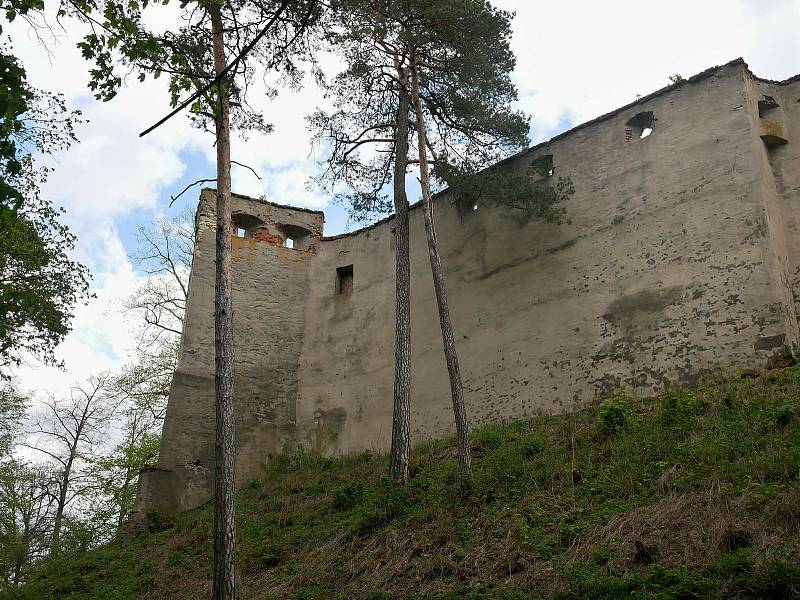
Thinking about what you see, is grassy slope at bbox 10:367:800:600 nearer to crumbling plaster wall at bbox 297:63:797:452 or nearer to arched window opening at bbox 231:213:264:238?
crumbling plaster wall at bbox 297:63:797:452

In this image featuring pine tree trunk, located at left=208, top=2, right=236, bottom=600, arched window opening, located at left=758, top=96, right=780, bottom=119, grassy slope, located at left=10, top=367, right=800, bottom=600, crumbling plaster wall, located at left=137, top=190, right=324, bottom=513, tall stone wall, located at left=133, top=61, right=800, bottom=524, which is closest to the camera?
grassy slope, located at left=10, top=367, right=800, bottom=600

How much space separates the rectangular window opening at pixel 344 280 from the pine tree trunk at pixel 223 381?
8372 millimetres

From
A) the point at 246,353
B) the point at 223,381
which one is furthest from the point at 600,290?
the point at 246,353

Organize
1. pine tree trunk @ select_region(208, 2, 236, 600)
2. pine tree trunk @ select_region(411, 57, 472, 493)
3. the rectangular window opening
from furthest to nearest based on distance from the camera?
the rectangular window opening
pine tree trunk @ select_region(411, 57, 472, 493)
pine tree trunk @ select_region(208, 2, 236, 600)

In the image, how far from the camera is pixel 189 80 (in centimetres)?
617

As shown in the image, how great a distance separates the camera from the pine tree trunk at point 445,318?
10.7 m

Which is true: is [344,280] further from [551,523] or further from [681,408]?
[551,523]

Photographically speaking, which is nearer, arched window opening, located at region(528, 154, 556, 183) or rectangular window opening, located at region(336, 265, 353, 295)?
arched window opening, located at region(528, 154, 556, 183)

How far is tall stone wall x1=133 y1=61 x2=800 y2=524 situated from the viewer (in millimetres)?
12742

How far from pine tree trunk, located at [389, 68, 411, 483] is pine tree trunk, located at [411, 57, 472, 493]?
16.3 inches

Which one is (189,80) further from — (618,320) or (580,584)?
(618,320)

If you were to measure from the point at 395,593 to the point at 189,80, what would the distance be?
5.65 m

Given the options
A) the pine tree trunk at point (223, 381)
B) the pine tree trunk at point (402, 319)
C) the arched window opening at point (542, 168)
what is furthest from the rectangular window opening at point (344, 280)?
the pine tree trunk at point (223, 381)

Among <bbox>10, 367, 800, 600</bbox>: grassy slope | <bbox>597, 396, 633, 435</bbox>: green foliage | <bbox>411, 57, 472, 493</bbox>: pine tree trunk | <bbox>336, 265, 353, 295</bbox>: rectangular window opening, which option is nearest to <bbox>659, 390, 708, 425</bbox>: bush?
<bbox>10, 367, 800, 600</bbox>: grassy slope
